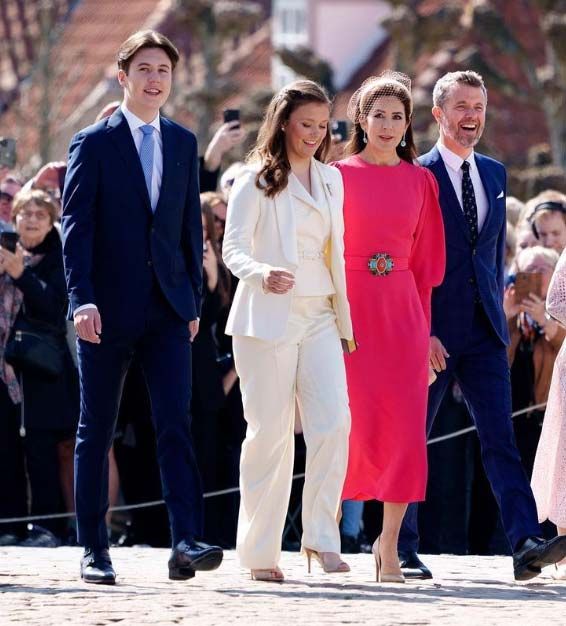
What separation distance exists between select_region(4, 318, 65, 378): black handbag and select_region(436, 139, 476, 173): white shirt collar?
10.2ft

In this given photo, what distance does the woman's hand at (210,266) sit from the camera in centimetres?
1245

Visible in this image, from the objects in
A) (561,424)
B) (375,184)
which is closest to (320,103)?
(375,184)

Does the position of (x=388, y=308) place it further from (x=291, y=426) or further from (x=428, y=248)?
(x=291, y=426)

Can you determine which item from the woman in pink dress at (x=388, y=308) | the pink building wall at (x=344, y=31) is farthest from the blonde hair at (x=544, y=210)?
the pink building wall at (x=344, y=31)

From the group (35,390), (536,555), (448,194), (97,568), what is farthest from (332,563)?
(35,390)

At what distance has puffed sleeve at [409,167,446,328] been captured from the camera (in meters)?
9.95

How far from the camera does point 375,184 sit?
32.4 ft

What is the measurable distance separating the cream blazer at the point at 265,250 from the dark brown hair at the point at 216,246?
2.82 m

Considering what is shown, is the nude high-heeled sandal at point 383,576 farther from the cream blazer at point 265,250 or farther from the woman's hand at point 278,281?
the woman's hand at point 278,281

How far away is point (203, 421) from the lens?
1279 centimetres

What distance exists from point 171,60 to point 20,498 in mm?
3805

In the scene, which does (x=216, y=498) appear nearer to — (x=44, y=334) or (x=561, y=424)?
(x=44, y=334)

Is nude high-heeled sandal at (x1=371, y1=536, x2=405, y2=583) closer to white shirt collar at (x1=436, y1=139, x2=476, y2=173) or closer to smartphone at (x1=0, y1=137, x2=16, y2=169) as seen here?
white shirt collar at (x1=436, y1=139, x2=476, y2=173)

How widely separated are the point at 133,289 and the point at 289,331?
0.65 meters
